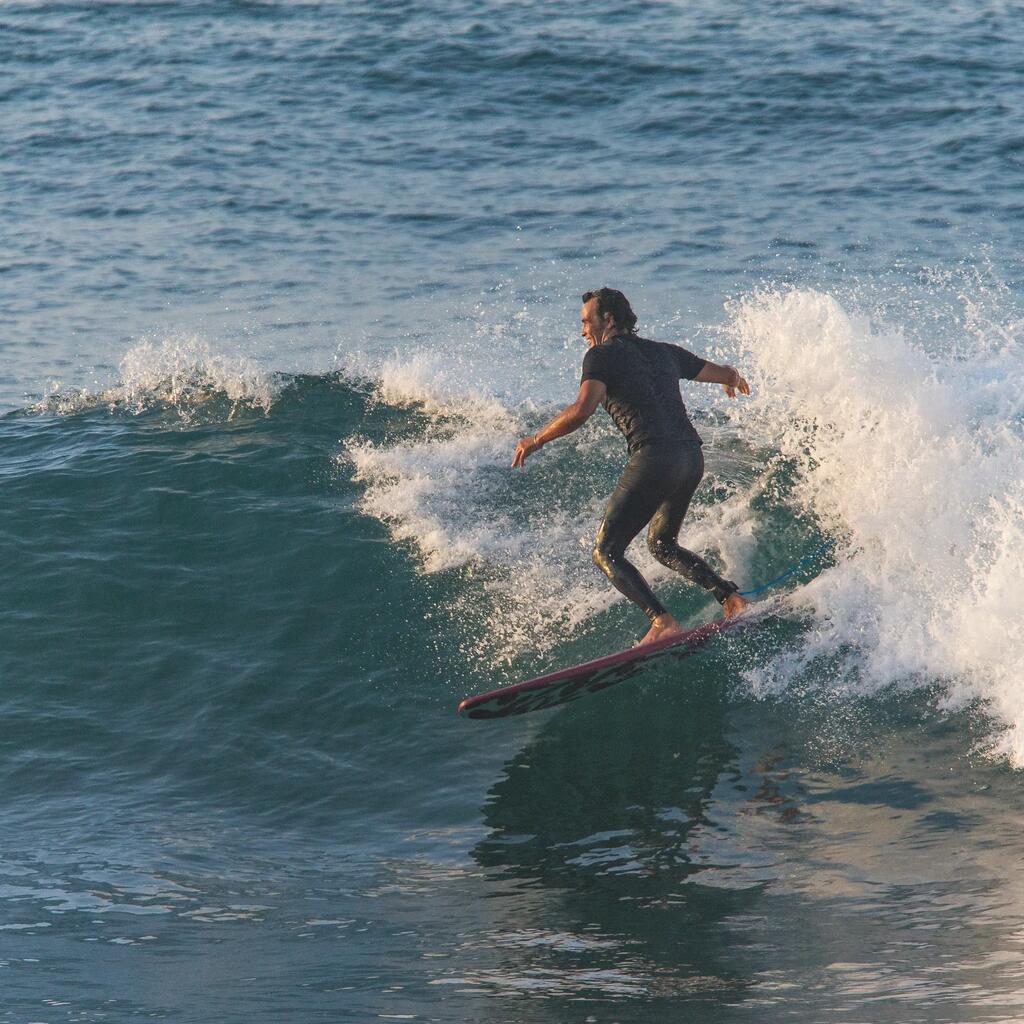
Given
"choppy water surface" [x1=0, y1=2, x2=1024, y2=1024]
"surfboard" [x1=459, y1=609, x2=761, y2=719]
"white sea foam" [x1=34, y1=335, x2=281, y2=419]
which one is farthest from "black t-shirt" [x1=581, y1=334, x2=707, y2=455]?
"white sea foam" [x1=34, y1=335, x2=281, y2=419]

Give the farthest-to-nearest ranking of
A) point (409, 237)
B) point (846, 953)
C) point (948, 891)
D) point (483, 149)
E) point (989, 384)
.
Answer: point (483, 149)
point (409, 237)
point (989, 384)
point (948, 891)
point (846, 953)

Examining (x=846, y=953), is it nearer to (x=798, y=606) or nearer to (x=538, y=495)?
(x=798, y=606)

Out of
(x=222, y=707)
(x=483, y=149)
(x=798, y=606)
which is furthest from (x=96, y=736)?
(x=483, y=149)

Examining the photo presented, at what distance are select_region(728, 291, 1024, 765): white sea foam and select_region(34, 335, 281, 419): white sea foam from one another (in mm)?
4548

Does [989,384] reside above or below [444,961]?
above

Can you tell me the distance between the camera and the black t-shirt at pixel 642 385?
7078 mm

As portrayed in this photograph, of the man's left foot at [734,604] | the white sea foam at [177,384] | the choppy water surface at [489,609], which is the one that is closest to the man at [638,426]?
the man's left foot at [734,604]

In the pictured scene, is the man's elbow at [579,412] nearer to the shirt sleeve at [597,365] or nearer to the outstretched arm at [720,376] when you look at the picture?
the shirt sleeve at [597,365]

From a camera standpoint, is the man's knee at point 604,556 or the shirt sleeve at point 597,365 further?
the man's knee at point 604,556

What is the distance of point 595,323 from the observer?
7.16 m

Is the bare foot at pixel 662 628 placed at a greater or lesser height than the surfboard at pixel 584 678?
greater

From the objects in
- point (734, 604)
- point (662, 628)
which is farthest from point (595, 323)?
point (734, 604)

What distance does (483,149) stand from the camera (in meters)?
21.4

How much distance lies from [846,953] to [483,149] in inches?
708
